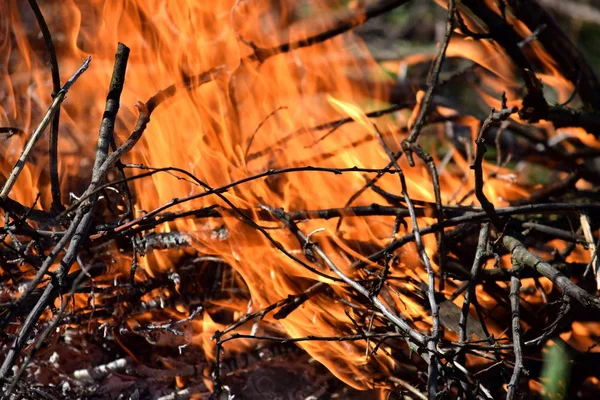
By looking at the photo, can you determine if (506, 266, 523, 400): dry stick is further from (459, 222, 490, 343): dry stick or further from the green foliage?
the green foliage

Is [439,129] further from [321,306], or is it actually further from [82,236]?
[82,236]

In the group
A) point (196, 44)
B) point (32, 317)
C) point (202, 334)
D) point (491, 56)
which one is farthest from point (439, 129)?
point (32, 317)

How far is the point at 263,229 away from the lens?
171 cm

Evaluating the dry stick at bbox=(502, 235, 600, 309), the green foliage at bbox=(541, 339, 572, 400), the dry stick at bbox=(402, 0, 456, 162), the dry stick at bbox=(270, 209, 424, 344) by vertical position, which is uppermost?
the dry stick at bbox=(402, 0, 456, 162)

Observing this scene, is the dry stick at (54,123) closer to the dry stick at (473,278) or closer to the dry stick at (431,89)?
the dry stick at (431,89)

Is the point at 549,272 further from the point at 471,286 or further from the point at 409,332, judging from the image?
the point at 409,332

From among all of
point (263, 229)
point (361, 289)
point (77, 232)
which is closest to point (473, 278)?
point (361, 289)

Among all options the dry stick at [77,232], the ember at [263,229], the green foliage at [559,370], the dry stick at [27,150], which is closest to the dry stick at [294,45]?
the ember at [263,229]

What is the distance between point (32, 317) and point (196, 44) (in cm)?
113

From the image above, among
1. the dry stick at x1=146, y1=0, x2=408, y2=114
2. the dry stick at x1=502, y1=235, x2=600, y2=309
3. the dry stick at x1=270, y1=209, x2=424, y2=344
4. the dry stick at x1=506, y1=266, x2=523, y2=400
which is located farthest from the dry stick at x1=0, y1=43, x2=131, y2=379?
the dry stick at x1=502, y1=235, x2=600, y2=309

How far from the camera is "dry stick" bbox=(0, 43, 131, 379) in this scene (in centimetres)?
116

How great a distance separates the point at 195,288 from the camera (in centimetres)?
196

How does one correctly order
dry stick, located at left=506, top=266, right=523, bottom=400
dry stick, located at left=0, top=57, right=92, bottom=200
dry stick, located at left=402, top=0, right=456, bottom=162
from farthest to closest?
dry stick, located at left=402, top=0, right=456, bottom=162
dry stick, located at left=0, top=57, right=92, bottom=200
dry stick, located at left=506, top=266, right=523, bottom=400

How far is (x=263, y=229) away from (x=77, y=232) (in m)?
0.51
